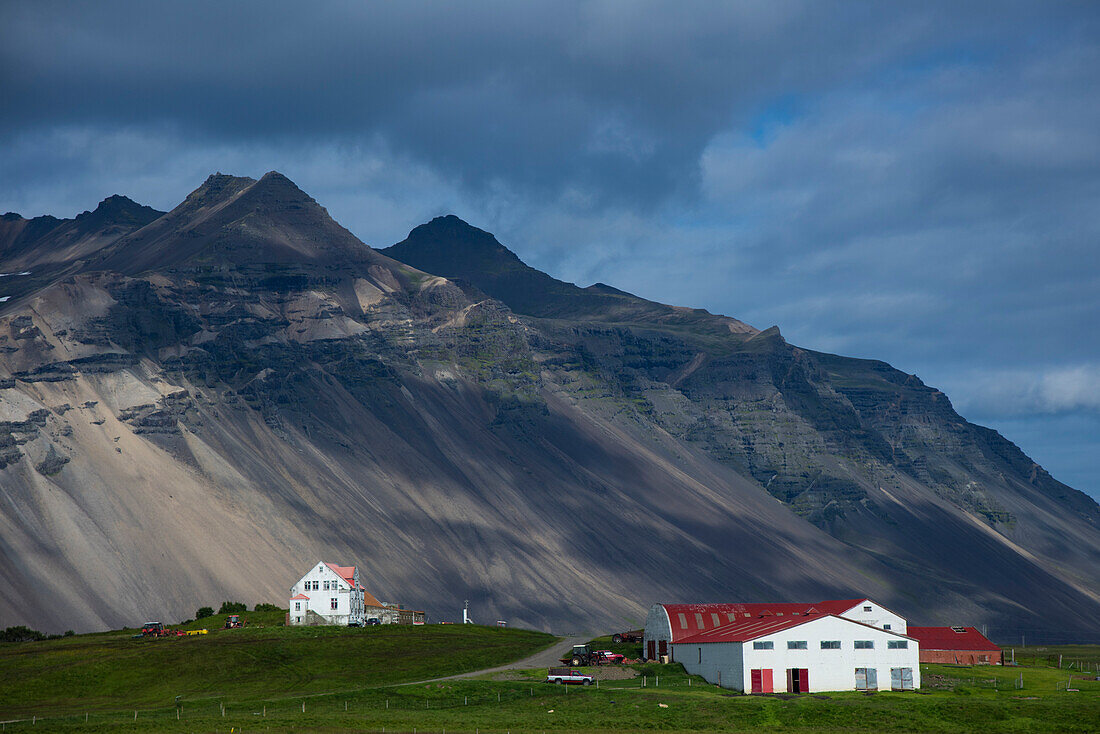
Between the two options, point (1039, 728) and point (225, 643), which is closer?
point (1039, 728)

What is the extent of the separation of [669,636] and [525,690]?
2012cm

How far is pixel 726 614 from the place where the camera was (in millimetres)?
98312

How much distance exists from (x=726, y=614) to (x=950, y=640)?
833 inches

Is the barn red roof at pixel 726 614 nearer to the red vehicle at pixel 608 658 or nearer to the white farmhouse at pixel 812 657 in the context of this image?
the red vehicle at pixel 608 658

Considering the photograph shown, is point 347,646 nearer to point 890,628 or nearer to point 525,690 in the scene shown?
point 525,690

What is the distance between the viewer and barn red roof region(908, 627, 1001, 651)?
104 m

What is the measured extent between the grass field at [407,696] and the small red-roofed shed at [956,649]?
296 inches

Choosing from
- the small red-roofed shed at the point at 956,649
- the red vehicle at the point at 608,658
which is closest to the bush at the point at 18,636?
the red vehicle at the point at 608,658

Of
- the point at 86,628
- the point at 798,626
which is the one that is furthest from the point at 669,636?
the point at 86,628

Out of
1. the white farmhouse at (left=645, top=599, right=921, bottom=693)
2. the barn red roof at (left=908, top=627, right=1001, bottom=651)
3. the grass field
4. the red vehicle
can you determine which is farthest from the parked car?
the barn red roof at (left=908, top=627, right=1001, bottom=651)

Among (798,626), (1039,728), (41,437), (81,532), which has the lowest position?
(1039,728)

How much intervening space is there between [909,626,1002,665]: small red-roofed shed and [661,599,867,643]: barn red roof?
943 centimetres

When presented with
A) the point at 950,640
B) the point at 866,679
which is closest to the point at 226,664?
the point at 866,679

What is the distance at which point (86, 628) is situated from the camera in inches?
6171
